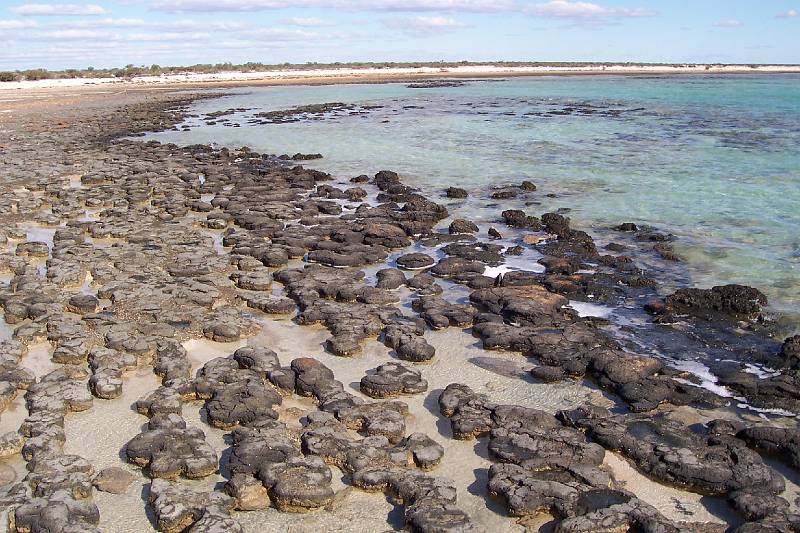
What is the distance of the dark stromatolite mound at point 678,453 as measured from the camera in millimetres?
5367

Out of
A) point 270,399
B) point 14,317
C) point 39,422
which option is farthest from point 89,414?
point 14,317

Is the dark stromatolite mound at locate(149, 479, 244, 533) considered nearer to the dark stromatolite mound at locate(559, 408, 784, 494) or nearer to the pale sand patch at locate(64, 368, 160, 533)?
the pale sand patch at locate(64, 368, 160, 533)

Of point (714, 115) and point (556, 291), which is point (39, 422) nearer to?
point (556, 291)

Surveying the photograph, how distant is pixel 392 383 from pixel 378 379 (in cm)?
16

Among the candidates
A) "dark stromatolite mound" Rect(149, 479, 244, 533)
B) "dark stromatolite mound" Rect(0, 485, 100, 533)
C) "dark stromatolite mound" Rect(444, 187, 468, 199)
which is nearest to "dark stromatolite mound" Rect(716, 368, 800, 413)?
"dark stromatolite mound" Rect(149, 479, 244, 533)

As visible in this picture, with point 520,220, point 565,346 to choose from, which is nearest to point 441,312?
point 565,346

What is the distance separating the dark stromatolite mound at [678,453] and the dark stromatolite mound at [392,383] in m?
1.53

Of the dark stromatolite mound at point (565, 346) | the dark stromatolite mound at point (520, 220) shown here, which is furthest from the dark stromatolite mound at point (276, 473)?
the dark stromatolite mound at point (520, 220)

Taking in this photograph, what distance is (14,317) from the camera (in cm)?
851

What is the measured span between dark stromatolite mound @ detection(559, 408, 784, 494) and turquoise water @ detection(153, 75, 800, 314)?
4.16 m

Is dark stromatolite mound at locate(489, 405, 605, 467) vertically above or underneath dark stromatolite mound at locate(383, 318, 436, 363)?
underneath

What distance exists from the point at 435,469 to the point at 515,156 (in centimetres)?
1910

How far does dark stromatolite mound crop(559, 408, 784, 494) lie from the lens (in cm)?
537

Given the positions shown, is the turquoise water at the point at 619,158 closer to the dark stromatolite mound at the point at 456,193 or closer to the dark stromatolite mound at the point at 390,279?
the dark stromatolite mound at the point at 456,193
